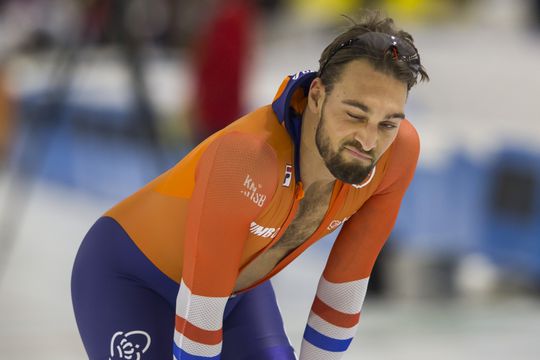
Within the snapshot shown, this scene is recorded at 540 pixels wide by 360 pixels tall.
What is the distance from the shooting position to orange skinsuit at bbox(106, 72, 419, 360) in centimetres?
227

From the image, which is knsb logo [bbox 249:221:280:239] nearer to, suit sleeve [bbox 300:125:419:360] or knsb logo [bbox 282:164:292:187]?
knsb logo [bbox 282:164:292:187]

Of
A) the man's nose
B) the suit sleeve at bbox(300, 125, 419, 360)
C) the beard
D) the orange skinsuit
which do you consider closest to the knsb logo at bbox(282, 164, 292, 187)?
the orange skinsuit

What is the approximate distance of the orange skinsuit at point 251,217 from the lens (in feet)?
7.43

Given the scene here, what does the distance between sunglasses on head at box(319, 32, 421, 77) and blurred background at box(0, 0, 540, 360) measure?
392 millimetres

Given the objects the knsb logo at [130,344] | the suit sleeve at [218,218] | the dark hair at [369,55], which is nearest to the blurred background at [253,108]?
the dark hair at [369,55]

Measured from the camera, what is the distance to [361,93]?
7.08ft

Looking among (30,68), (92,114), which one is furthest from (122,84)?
(30,68)

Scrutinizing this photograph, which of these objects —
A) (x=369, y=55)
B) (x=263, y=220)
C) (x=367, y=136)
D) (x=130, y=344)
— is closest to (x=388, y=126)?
(x=367, y=136)

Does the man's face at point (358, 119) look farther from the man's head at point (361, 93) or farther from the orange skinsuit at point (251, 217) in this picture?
the orange skinsuit at point (251, 217)

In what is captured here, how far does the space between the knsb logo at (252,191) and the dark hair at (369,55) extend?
0.28 meters

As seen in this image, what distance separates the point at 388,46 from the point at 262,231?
0.56 meters

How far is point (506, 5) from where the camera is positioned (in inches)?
503

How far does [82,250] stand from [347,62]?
39.3 inches

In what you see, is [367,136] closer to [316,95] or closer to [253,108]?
[316,95]
